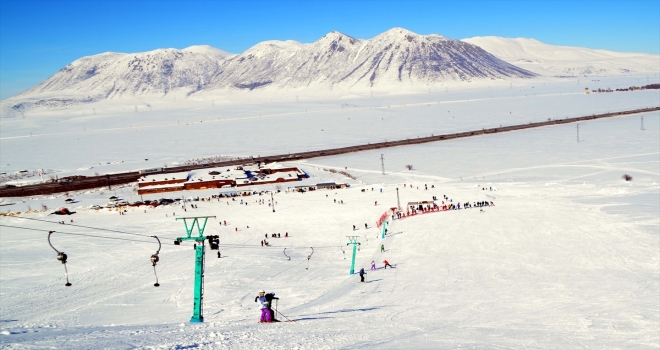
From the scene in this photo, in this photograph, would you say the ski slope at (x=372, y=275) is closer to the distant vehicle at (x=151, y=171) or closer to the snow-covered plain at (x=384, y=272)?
the snow-covered plain at (x=384, y=272)

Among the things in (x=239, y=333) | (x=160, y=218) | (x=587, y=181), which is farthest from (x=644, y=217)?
(x=160, y=218)

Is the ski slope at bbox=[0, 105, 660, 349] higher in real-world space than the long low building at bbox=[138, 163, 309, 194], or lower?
lower

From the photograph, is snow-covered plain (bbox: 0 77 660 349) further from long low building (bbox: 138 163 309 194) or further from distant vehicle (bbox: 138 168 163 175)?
distant vehicle (bbox: 138 168 163 175)

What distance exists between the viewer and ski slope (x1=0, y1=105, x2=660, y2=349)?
7.39m

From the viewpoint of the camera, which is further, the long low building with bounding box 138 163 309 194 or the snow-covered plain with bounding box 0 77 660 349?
the long low building with bounding box 138 163 309 194

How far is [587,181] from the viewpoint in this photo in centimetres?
2664

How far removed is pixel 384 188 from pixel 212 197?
372 inches

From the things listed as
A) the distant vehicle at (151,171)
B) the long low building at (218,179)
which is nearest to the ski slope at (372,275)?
the long low building at (218,179)

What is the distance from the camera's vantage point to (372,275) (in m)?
13.0

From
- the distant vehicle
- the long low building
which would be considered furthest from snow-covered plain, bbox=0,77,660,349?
the distant vehicle

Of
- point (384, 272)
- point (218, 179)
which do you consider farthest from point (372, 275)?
point (218, 179)

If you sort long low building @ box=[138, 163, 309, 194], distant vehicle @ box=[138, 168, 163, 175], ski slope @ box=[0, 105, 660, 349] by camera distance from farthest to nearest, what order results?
distant vehicle @ box=[138, 168, 163, 175] < long low building @ box=[138, 163, 309, 194] < ski slope @ box=[0, 105, 660, 349]

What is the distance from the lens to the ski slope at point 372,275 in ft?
24.3

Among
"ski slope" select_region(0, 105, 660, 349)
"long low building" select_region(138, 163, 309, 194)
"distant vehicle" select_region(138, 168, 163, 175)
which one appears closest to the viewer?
"ski slope" select_region(0, 105, 660, 349)
